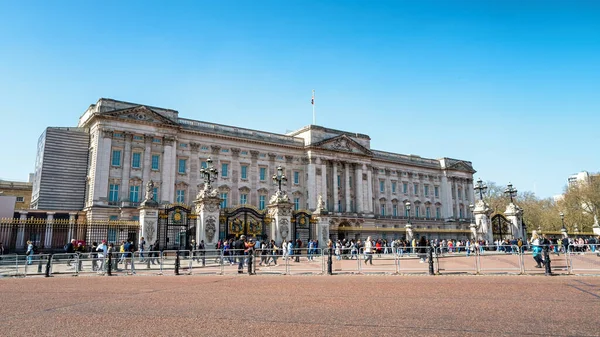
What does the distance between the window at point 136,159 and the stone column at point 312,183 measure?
22514 millimetres

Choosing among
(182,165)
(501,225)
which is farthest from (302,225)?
(182,165)

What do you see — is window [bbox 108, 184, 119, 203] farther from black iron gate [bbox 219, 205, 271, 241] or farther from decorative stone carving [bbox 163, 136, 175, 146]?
black iron gate [bbox 219, 205, 271, 241]

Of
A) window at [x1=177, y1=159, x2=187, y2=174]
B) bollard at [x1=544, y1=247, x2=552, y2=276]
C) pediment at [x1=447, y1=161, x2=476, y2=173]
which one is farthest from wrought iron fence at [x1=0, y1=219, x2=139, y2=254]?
pediment at [x1=447, y1=161, x2=476, y2=173]

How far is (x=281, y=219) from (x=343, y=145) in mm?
36727

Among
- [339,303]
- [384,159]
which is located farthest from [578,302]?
[384,159]

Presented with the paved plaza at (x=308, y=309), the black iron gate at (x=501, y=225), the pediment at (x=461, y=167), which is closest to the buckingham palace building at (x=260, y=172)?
the pediment at (x=461, y=167)

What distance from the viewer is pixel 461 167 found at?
78750mm

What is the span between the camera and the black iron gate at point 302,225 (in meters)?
29.9

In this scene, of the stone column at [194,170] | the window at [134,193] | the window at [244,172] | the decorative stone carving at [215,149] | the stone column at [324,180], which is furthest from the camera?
the stone column at [324,180]

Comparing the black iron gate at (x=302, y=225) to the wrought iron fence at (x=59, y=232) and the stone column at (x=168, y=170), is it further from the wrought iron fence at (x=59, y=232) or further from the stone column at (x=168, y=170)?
the stone column at (x=168, y=170)

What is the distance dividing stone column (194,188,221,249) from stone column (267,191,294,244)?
13.0 ft

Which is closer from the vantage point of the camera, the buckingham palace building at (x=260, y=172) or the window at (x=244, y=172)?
the buckingham palace building at (x=260, y=172)

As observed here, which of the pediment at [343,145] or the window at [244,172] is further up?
the pediment at [343,145]

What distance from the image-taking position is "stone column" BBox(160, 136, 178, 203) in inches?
1890
